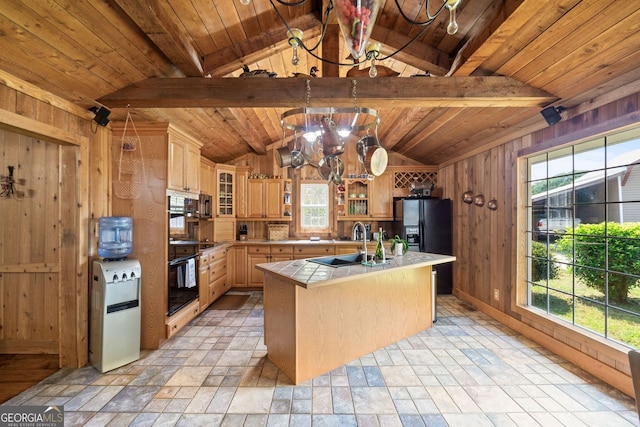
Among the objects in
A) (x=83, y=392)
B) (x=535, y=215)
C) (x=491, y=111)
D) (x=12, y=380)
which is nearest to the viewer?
(x=83, y=392)

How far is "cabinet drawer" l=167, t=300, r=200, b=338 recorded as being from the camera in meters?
2.81

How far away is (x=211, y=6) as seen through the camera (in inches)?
73.9

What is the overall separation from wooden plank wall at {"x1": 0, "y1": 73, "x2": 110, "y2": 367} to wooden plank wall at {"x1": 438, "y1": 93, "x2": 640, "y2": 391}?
4.57 meters

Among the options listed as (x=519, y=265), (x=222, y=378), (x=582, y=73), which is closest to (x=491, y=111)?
(x=582, y=73)

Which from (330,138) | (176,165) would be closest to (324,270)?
(330,138)

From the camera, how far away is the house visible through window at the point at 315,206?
531cm

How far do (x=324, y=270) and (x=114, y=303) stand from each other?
1917 mm

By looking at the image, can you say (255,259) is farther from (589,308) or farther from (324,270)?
(589,308)

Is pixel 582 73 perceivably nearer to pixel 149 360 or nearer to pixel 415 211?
pixel 415 211

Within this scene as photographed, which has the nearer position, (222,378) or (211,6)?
(211,6)

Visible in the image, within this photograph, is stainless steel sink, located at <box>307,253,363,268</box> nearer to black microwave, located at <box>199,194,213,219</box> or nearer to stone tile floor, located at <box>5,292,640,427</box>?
stone tile floor, located at <box>5,292,640,427</box>

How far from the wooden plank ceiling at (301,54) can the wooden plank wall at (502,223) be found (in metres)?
0.19

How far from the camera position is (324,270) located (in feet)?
7.57

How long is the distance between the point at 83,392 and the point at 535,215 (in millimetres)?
4739
